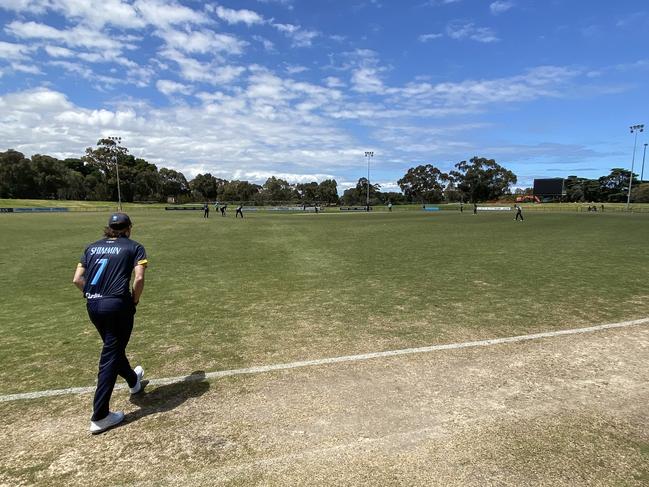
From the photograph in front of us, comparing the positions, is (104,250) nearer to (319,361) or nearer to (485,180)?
(319,361)

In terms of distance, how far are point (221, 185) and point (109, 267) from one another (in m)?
155

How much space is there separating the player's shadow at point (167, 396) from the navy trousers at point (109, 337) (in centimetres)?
35

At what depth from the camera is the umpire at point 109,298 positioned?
370 centimetres

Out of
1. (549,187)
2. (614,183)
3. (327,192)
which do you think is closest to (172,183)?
(327,192)

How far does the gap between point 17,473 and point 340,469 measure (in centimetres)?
244

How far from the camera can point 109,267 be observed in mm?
3729

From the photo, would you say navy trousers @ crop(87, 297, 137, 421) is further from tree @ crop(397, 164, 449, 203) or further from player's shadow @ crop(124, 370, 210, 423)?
tree @ crop(397, 164, 449, 203)

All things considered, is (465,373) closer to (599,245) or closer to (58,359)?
(58,359)

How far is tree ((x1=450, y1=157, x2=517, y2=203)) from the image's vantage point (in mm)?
130375

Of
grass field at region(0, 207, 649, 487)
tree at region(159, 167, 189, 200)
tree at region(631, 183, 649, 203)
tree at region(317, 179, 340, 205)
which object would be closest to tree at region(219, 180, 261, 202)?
tree at region(159, 167, 189, 200)

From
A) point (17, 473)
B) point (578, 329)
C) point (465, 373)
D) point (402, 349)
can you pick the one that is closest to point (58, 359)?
point (17, 473)

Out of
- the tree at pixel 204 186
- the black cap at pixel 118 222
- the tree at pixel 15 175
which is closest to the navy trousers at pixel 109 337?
the black cap at pixel 118 222

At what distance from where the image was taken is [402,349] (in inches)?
215

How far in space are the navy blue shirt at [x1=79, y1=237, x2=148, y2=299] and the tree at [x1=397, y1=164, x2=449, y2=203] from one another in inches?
5469
